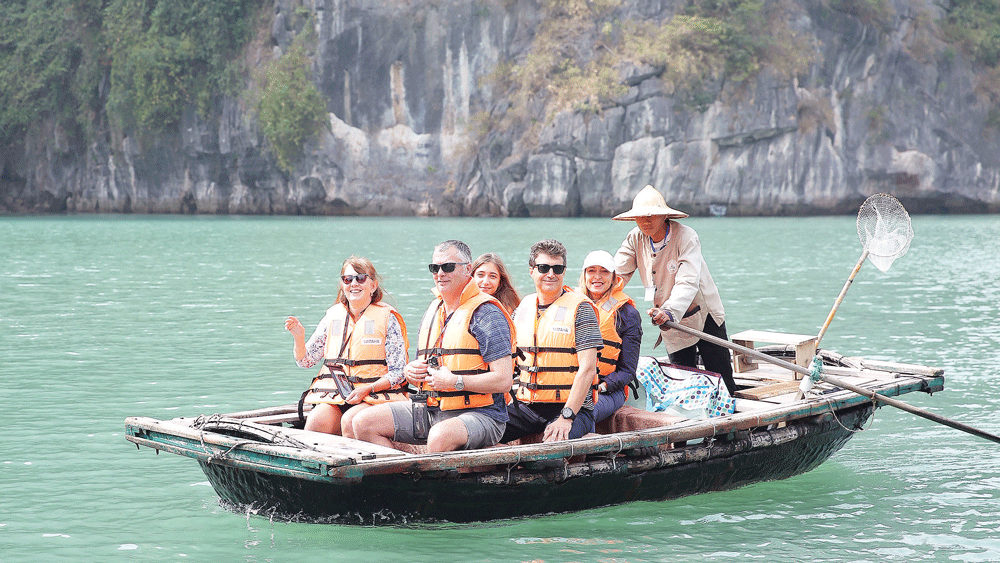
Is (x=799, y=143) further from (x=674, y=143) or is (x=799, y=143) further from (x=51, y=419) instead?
(x=51, y=419)

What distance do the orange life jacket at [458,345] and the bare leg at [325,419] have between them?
29.7 inches

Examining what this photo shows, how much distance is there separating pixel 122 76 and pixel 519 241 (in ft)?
109

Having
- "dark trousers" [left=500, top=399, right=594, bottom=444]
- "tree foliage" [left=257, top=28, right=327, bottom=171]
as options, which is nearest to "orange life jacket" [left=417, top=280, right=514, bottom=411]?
"dark trousers" [left=500, top=399, right=594, bottom=444]

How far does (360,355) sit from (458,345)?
3.05 feet

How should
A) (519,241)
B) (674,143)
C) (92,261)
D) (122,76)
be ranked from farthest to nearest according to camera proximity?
(122,76)
(674,143)
(519,241)
(92,261)

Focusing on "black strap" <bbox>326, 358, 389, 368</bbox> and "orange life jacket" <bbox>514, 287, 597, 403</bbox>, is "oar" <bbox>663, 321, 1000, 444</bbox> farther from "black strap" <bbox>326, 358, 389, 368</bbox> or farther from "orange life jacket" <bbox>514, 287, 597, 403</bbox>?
"black strap" <bbox>326, 358, 389, 368</bbox>

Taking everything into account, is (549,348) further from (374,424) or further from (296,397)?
(296,397)

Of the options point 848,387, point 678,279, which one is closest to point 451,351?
point 678,279

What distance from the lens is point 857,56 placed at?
5359cm

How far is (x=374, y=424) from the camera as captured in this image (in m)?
6.12

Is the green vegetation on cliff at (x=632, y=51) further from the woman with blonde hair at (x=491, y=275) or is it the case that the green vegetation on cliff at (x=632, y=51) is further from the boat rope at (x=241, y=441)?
the boat rope at (x=241, y=441)

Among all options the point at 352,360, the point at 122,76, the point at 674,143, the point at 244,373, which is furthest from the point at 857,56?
Answer: the point at 352,360

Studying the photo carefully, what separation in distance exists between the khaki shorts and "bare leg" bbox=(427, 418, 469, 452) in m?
0.03

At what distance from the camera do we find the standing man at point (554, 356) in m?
6.10
